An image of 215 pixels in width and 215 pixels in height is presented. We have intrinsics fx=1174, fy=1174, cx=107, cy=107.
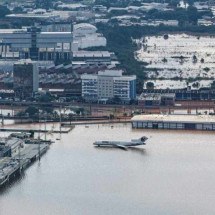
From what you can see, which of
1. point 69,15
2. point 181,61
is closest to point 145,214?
point 181,61

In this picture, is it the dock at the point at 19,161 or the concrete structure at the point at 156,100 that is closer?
the dock at the point at 19,161

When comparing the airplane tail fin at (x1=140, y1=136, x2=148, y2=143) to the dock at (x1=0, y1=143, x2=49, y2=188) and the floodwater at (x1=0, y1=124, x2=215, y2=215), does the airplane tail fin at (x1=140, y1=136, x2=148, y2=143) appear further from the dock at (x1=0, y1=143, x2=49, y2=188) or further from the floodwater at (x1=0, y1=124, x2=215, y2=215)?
the dock at (x1=0, y1=143, x2=49, y2=188)

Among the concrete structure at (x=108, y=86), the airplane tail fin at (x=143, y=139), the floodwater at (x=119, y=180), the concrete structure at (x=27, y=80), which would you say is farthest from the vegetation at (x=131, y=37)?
the floodwater at (x=119, y=180)

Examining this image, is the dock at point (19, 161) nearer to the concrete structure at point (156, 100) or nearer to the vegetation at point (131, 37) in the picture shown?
the concrete structure at point (156, 100)

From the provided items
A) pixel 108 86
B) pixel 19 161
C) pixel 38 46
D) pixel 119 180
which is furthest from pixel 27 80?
pixel 119 180

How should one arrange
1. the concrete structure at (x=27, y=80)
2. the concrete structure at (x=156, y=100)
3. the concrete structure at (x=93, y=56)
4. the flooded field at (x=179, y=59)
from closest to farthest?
the concrete structure at (x=156, y=100) → the concrete structure at (x=27, y=80) → the flooded field at (x=179, y=59) → the concrete structure at (x=93, y=56)

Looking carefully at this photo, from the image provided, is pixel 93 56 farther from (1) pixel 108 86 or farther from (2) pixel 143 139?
(2) pixel 143 139

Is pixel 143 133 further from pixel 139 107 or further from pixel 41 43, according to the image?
pixel 41 43
